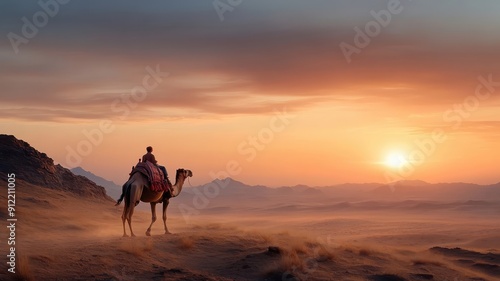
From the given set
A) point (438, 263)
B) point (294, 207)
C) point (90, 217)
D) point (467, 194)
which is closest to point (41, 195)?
point (90, 217)

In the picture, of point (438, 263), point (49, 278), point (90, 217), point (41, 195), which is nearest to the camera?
point (49, 278)

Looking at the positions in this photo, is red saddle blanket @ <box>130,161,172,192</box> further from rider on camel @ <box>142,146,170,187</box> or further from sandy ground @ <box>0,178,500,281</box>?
sandy ground @ <box>0,178,500,281</box>

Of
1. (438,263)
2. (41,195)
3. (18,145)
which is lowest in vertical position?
(438,263)

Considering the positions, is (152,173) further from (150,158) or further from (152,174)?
(150,158)

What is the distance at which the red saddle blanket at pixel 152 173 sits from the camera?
21.5 meters

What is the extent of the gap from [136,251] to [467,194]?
179494 mm

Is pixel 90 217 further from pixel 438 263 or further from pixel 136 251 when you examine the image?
pixel 438 263

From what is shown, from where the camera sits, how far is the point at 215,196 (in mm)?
189500

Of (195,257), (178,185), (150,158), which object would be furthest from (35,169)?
(195,257)

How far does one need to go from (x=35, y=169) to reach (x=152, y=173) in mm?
22750

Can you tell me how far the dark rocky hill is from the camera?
3919 cm

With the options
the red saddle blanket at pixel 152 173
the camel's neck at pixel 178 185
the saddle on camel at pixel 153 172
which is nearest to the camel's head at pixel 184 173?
the camel's neck at pixel 178 185

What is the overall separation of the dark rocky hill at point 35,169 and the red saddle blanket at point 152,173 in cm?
1990

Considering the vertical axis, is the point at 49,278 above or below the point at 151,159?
below
